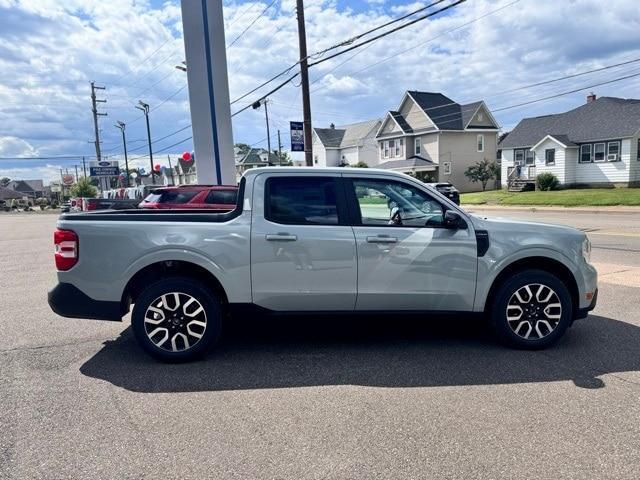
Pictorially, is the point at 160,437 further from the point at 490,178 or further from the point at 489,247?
the point at 490,178

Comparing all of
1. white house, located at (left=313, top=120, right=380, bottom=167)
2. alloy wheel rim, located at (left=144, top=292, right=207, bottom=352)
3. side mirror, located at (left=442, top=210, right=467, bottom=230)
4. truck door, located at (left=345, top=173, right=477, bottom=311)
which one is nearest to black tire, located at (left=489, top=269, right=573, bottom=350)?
truck door, located at (left=345, top=173, right=477, bottom=311)

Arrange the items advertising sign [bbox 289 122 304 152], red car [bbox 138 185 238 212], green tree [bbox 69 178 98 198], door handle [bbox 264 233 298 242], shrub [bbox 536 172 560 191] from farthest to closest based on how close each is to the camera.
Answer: green tree [bbox 69 178 98 198] → shrub [bbox 536 172 560 191] → advertising sign [bbox 289 122 304 152] → red car [bbox 138 185 238 212] → door handle [bbox 264 233 298 242]

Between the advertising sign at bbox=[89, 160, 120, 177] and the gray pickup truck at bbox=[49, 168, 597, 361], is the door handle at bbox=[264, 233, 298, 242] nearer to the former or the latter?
the gray pickup truck at bbox=[49, 168, 597, 361]

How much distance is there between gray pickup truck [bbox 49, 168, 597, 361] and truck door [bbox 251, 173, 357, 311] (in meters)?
0.01

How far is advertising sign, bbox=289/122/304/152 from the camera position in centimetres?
1698

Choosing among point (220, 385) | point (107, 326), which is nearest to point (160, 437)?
point (220, 385)

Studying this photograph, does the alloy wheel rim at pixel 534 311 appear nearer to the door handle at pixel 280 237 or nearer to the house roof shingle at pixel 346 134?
the door handle at pixel 280 237

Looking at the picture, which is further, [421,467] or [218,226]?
[218,226]

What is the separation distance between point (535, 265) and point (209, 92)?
34.0ft

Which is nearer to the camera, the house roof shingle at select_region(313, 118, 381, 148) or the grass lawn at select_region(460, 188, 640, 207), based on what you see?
the grass lawn at select_region(460, 188, 640, 207)

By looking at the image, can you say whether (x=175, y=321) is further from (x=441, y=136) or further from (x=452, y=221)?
(x=441, y=136)

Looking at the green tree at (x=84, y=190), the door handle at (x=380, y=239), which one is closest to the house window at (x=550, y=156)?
the door handle at (x=380, y=239)

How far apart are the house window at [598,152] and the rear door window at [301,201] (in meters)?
35.4

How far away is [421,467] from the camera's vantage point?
9.37ft
